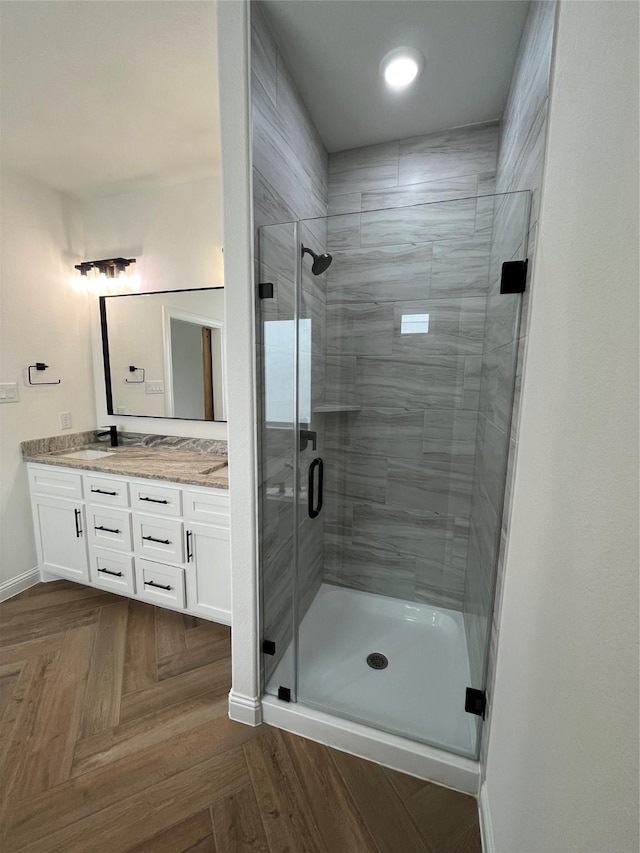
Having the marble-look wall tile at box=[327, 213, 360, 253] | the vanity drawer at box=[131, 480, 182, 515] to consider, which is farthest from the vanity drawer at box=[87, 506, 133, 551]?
the marble-look wall tile at box=[327, 213, 360, 253]

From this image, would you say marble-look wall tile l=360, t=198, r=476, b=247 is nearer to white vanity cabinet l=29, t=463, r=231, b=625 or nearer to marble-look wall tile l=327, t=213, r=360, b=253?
marble-look wall tile l=327, t=213, r=360, b=253

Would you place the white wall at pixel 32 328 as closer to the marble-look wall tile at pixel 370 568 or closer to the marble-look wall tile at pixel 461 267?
the marble-look wall tile at pixel 370 568

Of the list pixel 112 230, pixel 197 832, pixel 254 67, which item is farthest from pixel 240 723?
pixel 112 230

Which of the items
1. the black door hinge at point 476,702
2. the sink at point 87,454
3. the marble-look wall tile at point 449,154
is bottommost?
the black door hinge at point 476,702

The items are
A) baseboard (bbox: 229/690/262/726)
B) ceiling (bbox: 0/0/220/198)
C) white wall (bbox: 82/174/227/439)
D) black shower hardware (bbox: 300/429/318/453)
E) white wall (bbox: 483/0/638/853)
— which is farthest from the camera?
white wall (bbox: 82/174/227/439)

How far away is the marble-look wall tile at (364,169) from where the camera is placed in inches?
77.9

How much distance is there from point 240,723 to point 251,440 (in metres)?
1.24

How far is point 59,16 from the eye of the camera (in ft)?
4.40

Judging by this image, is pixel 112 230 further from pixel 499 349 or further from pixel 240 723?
pixel 240 723

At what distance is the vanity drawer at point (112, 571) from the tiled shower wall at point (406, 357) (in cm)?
124

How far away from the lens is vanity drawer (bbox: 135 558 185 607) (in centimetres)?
204

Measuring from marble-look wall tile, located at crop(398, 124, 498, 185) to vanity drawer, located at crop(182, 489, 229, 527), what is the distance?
2048 mm

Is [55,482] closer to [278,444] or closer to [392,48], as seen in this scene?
[278,444]

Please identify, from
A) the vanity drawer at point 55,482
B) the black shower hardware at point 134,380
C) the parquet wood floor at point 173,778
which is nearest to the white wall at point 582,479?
the parquet wood floor at point 173,778
